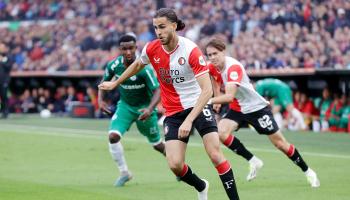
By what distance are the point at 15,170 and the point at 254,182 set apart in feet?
13.9

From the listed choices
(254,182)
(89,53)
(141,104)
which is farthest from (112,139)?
(89,53)

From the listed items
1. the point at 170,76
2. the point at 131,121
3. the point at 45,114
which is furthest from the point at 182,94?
the point at 45,114

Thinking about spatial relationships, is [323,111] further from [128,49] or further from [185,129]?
[185,129]

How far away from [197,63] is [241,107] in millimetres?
3843

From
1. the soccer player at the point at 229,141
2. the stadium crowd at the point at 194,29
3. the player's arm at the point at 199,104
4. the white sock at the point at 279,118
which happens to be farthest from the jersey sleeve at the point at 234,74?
the white sock at the point at 279,118

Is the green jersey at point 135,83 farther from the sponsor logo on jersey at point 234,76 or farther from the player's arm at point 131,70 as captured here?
the player's arm at point 131,70

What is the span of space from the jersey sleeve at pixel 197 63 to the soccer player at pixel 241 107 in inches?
94.9

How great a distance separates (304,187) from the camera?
12133 millimetres

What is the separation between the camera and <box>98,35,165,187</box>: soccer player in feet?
41.4

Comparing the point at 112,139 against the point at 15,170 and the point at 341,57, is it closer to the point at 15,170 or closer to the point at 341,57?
the point at 15,170

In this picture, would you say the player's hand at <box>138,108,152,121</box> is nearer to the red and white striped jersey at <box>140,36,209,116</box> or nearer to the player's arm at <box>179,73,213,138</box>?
the red and white striped jersey at <box>140,36,209,116</box>

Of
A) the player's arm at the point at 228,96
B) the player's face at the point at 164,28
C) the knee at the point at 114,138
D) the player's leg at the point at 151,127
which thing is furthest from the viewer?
the player's leg at the point at 151,127

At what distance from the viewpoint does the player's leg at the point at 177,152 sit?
31.9ft

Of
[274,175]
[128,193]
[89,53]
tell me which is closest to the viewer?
[128,193]
